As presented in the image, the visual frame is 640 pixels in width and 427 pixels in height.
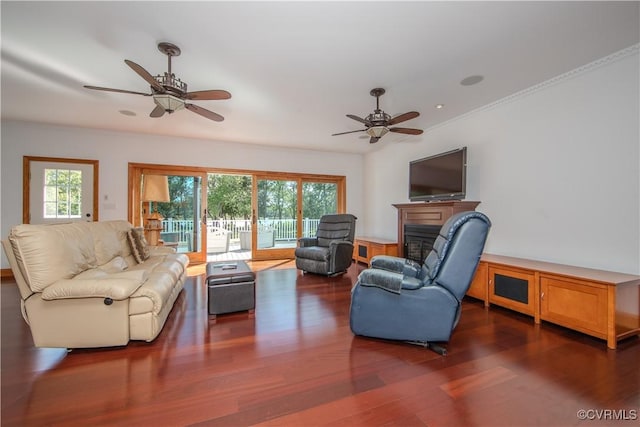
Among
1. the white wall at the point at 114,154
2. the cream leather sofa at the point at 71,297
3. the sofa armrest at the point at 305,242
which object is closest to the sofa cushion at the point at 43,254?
the cream leather sofa at the point at 71,297

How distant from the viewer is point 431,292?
2133mm

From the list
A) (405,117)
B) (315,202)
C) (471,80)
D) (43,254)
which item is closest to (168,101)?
(43,254)

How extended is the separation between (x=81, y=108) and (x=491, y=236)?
20.6ft

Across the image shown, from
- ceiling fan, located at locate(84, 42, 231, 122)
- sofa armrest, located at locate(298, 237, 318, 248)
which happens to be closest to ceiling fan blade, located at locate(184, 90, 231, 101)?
ceiling fan, located at locate(84, 42, 231, 122)

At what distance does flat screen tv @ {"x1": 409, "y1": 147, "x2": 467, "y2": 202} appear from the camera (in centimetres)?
386

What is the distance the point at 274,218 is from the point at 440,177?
12.4 feet

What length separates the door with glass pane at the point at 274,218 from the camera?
621cm

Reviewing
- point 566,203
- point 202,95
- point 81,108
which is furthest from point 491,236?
point 81,108

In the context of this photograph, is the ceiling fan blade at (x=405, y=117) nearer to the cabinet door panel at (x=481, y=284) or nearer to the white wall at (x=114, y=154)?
the cabinet door panel at (x=481, y=284)

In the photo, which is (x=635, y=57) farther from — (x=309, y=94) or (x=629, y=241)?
(x=309, y=94)

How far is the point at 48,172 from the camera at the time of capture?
4785 millimetres

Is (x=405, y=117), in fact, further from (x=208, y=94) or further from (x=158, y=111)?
(x=158, y=111)

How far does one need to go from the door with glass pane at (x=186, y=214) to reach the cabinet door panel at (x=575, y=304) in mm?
5673

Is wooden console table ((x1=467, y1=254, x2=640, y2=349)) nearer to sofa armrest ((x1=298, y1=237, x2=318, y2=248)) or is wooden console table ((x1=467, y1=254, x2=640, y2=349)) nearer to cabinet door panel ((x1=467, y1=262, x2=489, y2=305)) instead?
cabinet door panel ((x1=467, y1=262, x2=489, y2=305))
